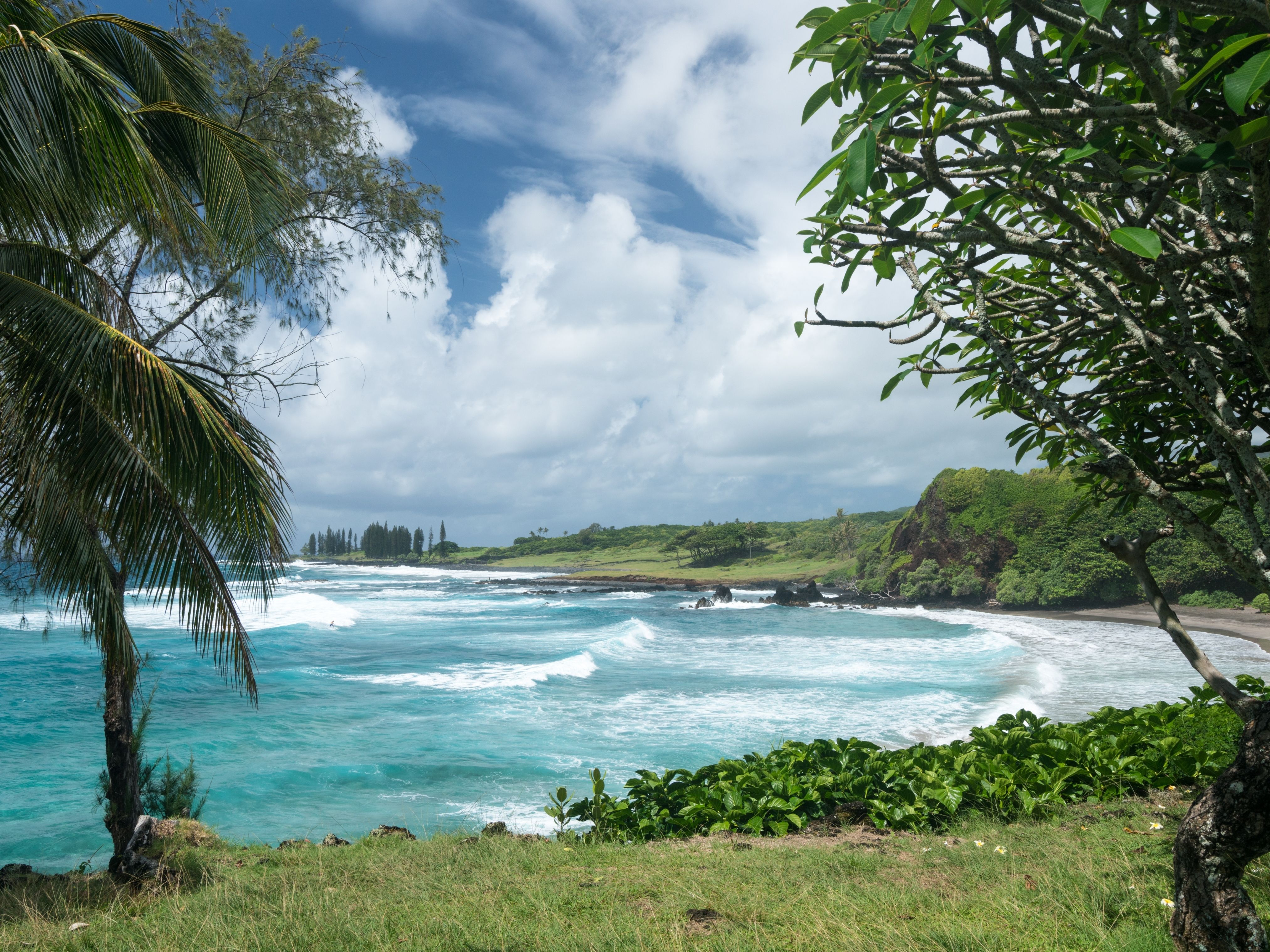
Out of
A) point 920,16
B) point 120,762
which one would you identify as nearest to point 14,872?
point 120,762

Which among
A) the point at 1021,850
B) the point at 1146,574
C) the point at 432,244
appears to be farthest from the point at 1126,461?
the point at 432,244

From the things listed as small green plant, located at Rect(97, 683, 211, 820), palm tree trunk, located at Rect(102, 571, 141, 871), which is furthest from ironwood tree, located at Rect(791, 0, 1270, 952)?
small green plant, located at Rect(97, 683, 211, 820)

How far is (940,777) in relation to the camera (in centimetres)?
592

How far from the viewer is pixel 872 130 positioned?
1646 millimetres

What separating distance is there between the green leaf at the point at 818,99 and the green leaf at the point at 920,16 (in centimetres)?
29

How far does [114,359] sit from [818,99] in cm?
432

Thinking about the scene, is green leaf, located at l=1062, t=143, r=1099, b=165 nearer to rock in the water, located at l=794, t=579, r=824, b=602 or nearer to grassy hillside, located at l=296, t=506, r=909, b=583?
rock in the water, located at l=794, t=579, r=824, b=602

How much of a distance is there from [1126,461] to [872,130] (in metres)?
1.69

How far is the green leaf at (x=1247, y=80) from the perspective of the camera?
4.57 feet

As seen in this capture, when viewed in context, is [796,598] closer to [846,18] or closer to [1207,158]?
[1207,158]

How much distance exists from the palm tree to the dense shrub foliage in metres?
3.63

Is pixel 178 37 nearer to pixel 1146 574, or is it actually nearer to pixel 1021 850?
pixel 1146 574

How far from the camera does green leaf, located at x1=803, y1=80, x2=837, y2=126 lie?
1884 millimetres

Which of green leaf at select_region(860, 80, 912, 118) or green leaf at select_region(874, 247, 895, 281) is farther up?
green leaf at select_region(860, 80, 912, 118)
